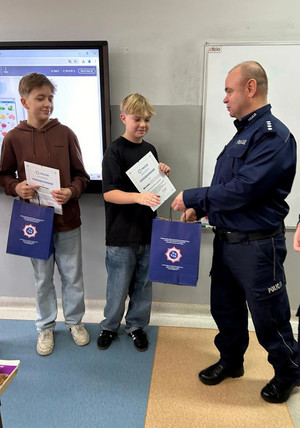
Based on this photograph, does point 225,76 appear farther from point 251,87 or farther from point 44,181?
point 44,181

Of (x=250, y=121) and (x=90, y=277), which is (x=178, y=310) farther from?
(x=250, y=121)

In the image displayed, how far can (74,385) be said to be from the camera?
6.13 ft

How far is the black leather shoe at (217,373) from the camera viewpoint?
74.3 inches

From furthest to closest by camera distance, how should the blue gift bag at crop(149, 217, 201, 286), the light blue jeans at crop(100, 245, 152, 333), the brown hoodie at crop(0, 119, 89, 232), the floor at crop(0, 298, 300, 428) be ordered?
1. the floor at crop(0, 298, 300, 428)
2. the light blue jeans at crop(100, 245, 152, 333)
3. the brown hoodie at crop(0, 119, 89, 232)
4. the blue gift bag at crop(149, 217, 201, 286)

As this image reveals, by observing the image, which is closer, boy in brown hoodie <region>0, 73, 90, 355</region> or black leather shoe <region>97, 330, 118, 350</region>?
boy in brown hoodie <region>0, 73, 90, 355</region>

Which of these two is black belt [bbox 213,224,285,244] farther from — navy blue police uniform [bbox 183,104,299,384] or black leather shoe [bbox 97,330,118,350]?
black leather shoe [bbox 97,330,118,350]

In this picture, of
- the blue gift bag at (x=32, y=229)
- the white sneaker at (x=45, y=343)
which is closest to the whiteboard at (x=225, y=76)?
the blue gift bag at (x=32, y=229)

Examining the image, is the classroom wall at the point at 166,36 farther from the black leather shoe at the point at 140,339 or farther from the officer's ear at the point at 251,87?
the black leather shoe at the point at 140,339

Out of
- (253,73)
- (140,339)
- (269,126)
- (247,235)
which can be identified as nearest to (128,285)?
(140,339)

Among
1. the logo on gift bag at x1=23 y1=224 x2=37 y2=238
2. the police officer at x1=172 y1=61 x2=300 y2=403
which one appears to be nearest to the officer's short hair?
A: the police officer at x1=172 y1=61 x2=300 y2=403

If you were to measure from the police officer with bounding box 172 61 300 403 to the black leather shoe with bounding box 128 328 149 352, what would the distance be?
2.34 feet

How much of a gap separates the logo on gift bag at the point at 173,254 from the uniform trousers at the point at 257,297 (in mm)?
221

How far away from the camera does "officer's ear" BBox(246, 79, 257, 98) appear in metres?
1.50

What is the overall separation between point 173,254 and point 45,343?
1107mm
